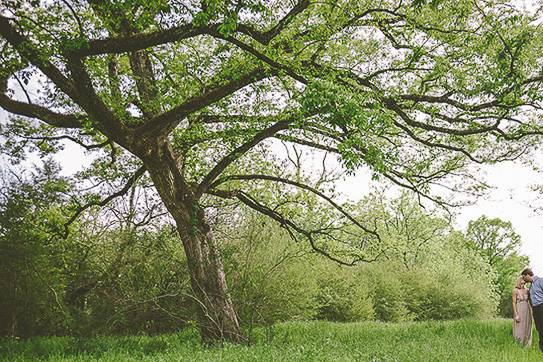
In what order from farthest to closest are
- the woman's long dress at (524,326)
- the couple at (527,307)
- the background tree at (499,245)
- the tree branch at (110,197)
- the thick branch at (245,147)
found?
1. the background tree at (499,245)
2. the tree branch at (110,197)
3. the woman's long dress at (524,326)
4. the thick branch at (245,147)
5. the couple at (527,307)

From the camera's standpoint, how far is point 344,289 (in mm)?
23844

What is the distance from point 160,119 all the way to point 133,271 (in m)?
6.18

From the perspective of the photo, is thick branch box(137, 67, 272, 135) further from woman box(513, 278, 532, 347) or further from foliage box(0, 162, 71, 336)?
woman box(513, 278, 532, 347)

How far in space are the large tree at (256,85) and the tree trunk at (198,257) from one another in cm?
3

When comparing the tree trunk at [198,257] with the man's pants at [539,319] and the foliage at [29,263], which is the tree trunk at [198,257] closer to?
the foliage at [29,263]

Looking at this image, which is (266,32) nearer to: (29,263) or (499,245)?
(29,263)

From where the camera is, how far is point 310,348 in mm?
8500

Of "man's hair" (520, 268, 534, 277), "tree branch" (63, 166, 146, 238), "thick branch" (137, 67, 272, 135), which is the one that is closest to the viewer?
"thick branch" (137, 67, 272, 135)

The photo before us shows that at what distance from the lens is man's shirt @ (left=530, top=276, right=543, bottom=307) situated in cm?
1091

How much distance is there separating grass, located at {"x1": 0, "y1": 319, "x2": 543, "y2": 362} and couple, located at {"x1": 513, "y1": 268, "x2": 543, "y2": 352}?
1.17ft

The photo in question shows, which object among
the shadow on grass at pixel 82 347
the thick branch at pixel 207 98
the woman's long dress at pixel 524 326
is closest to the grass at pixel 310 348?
the shadow on grass at pixel 82 347

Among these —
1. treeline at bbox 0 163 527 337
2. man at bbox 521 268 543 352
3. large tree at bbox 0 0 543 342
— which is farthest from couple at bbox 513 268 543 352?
treeline at bbox 0 163 527 337

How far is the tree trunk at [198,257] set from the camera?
1097 cm

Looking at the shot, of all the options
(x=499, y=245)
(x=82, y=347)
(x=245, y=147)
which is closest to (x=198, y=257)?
(x=245, y=147)
